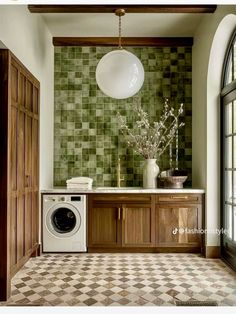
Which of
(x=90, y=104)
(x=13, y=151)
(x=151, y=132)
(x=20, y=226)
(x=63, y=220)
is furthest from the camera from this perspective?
(x=90, y=104)

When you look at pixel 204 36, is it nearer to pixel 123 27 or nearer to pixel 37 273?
pixel 123 27

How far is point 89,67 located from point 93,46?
11.7 inches

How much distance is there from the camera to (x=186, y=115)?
4.48 metres

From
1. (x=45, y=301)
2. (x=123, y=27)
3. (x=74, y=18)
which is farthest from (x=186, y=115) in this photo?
(x=45, y=301)

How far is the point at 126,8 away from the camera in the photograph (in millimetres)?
3402

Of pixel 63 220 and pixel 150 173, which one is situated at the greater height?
pixel 150 173

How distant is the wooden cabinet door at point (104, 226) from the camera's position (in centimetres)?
382

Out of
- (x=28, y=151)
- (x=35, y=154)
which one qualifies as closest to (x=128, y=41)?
(x=35, y=154)

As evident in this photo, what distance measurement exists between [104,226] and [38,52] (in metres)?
2.22

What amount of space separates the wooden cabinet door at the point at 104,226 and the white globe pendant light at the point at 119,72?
4.62 ft

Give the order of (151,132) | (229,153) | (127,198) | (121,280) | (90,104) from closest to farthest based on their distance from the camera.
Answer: (121,280) → (229,153) → (127,198) → (151,132) → (90,104)

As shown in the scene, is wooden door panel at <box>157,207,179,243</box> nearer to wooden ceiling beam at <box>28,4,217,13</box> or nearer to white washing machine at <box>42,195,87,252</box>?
white washing machine at <box>42,195,87,252</box>

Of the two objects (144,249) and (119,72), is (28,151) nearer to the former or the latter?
(119,72)

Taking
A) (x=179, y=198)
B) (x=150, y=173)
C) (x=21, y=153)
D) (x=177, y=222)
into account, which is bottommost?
(x=177, y=222)
